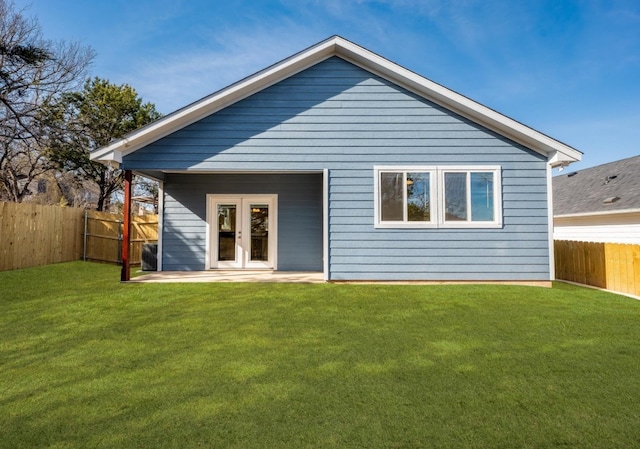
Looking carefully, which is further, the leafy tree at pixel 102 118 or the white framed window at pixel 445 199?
the leafy tree at pixel 102 118

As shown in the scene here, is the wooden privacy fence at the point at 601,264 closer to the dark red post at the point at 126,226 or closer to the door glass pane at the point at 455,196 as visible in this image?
the door glass pane at the point at 455,196

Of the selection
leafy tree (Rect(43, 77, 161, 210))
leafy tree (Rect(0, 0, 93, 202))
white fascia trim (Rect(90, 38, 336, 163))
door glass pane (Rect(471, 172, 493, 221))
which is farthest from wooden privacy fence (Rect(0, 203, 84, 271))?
door glass pane (Rect(471, 172, 493, 221))

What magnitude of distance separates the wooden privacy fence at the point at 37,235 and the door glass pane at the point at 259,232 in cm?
614

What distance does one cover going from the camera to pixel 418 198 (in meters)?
7.62

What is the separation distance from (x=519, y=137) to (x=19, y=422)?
8992 mm

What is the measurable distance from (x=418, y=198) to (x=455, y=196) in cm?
83

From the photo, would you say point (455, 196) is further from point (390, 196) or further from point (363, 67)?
point (363, 67)

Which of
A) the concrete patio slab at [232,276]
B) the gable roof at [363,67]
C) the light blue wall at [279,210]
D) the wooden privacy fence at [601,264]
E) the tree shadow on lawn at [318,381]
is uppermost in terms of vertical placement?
the gable roof at [363,67]

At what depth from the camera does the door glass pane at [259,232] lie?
9.72 metres

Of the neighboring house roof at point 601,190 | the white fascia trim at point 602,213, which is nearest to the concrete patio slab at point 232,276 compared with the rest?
the white fascia trim at point 602,213

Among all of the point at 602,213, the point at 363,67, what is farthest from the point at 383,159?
the point at 602,213

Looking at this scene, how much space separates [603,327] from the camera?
4531mm

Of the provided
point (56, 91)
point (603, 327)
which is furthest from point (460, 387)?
point (56, 91)

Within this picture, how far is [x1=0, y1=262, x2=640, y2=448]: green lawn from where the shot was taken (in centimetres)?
216
